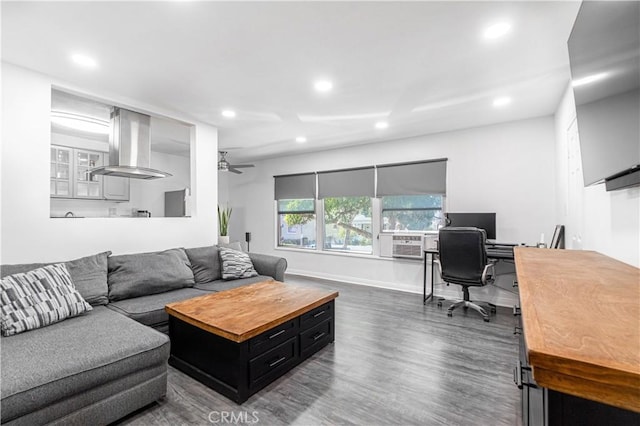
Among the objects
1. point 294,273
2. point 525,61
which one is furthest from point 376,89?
point 294,273

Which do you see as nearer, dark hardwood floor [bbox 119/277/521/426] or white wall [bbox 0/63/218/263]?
dark hardwood floor [bbox 119/277/521/426]

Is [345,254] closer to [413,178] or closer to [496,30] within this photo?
[413,178]

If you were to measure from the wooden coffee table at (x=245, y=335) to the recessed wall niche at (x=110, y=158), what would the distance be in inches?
68.3

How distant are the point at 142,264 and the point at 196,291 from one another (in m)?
0.58

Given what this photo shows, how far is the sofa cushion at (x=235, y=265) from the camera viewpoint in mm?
3398

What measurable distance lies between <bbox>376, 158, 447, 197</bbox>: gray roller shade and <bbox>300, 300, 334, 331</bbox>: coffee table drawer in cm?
267

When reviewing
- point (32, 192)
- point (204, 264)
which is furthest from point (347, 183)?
point (32, 192)

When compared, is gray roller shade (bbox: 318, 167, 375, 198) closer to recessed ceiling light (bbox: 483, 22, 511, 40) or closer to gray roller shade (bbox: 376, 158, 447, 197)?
gray roller shade (bbox: 376, 158, 447, 197)

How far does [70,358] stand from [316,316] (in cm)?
165

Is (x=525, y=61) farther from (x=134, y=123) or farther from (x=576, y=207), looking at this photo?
(x=134, y=123)

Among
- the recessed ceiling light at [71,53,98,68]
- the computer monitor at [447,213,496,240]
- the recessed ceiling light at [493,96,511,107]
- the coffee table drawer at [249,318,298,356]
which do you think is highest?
the recessed ceiling light at [71,53,98,68]

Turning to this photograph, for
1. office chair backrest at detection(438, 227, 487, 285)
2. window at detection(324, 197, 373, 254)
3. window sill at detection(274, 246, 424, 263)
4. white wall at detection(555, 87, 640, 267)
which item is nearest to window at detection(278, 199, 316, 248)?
window sill at detection(274, 246, 424, 263)

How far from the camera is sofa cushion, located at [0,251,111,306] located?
94.0 inches

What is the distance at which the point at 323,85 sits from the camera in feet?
9.27
